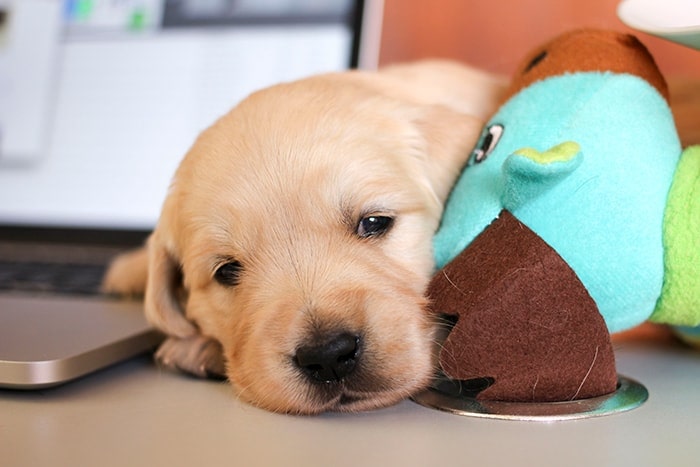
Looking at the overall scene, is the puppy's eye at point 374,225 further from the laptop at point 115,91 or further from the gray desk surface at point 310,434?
the laptop at point 115,91

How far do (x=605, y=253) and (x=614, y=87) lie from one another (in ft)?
0.84

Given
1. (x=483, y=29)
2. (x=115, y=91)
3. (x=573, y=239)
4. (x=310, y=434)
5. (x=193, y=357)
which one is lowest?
(x=193, y=357)

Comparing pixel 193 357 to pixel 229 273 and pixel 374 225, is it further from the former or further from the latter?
pixel 374 225

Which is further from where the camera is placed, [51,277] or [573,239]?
[51,277]

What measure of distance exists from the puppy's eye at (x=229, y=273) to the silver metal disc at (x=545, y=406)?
0.41m

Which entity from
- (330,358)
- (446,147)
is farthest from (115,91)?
(330,358)

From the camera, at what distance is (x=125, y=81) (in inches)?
83.5

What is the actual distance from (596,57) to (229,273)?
0.69 m

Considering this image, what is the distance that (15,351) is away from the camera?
1119mm

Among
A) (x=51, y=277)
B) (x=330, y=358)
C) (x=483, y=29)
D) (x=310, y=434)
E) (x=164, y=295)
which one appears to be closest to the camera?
(x=310, y=434)

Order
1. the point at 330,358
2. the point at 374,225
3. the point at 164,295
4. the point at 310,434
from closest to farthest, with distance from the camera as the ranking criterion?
the point at 310,434
the point at 330,358
the point at 374,225
the point at 164,295

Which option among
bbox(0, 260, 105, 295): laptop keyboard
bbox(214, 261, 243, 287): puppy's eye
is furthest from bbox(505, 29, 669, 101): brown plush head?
bbox(0, 260, 105, 295): laptop keyboard

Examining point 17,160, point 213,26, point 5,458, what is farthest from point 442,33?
point 5,458

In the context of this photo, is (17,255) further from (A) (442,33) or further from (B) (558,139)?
(B) (558,139)
